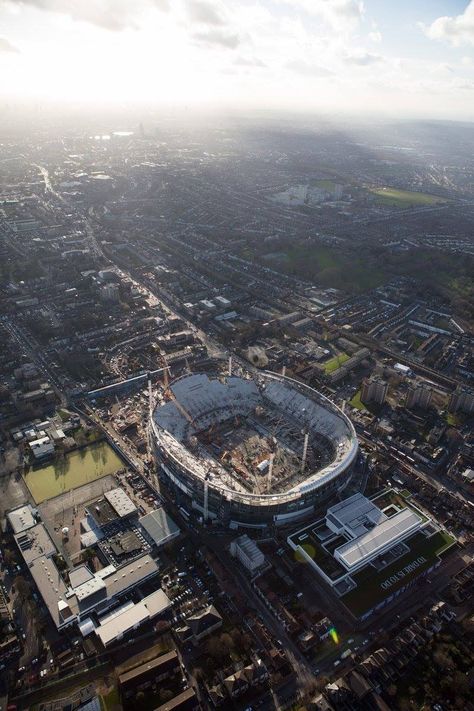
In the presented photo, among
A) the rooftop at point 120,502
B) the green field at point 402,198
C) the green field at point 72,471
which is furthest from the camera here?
the green field at point 402,198

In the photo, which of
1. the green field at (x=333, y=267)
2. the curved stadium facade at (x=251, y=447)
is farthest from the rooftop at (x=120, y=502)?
the green field at (x=333, y=267)

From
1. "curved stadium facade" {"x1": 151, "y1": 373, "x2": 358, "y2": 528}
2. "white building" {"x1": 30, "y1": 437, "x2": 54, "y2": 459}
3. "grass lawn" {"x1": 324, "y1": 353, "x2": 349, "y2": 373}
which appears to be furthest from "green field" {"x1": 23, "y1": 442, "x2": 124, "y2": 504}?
"grass lawn" {"x1": 324, "y1": 353, "x2": 349, "y2": 373}

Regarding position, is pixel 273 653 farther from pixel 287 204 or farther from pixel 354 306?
pixel 287 204

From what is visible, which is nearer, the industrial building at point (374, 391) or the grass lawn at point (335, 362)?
the industrial building at point (374, 391)

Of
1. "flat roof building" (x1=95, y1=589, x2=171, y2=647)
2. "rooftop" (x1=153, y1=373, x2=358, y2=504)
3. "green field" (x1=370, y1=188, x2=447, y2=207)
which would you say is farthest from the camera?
"green field" (x1=370, y1=188, x2=447, y2=207)

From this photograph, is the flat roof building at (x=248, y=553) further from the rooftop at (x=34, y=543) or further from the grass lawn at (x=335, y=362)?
the grass lawn at (x=335, y=362)

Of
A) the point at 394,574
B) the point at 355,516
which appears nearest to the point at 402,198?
the point at 355,516

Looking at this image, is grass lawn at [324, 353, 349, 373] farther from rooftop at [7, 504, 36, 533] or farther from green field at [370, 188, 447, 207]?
green field at [370, 188, 447, 207]
